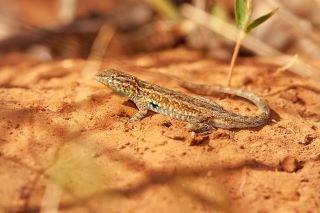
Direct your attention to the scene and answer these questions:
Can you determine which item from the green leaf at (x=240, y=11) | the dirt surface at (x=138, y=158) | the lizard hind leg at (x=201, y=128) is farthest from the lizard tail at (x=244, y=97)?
the green leaf at (x=240, y=11)

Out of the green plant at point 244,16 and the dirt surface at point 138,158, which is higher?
the green plant at point 244,16

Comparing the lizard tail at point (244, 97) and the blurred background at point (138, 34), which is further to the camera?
the blurred background at point (138, 34)

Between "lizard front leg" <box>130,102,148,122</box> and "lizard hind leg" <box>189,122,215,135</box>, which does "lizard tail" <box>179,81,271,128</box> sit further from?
"lizard front leg" <box>130,102,148,122</box>

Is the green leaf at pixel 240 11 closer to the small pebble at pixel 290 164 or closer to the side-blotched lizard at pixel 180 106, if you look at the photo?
the side-blotched lizard at pixel 180 106

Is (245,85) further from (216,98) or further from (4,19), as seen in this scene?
(4,19)

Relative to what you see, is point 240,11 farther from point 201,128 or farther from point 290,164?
point 290,164

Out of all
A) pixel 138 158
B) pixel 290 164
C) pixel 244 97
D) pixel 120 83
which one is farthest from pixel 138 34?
pixel 290 164
